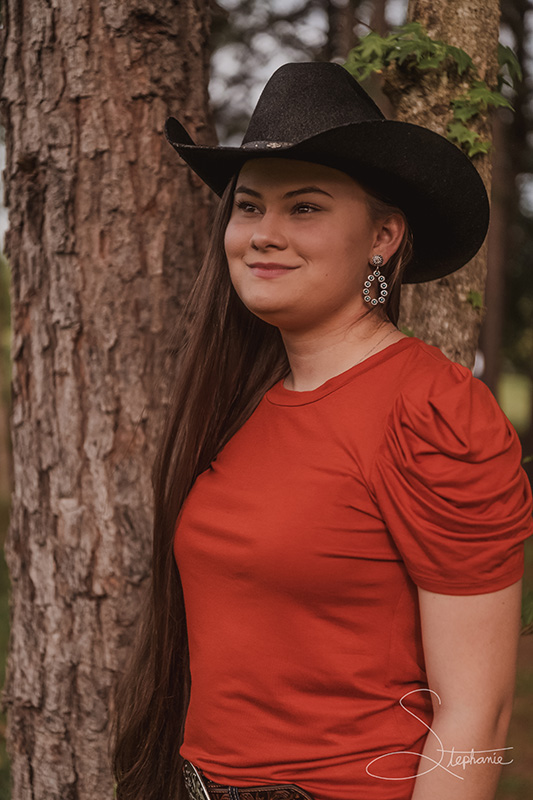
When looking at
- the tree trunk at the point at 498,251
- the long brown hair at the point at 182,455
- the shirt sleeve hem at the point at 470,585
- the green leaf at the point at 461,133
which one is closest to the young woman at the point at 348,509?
the shirt sleeve hem at the point at 470,585

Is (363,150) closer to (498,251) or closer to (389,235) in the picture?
(389,235)

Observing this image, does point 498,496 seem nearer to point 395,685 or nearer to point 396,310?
point 395,685

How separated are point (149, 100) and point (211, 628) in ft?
6.21

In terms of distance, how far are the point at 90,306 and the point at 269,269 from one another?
1.17 metres

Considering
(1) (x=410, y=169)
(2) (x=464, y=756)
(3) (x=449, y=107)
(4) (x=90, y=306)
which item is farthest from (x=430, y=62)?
(2) (x=464, y=756)

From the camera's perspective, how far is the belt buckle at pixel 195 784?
5.89 ft

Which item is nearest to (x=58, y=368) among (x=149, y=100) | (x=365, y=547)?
(x=149, y=100)

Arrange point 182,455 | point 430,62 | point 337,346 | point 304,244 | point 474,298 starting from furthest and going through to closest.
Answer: point 474,298, point 430,62, point 182,455, point 337,346, point 304,244

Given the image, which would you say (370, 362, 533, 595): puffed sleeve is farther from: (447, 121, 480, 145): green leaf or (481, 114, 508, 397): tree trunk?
(481, 114, 508, 397): tree trunk

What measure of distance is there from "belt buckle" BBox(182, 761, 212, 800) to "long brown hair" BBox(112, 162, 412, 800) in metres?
0.39

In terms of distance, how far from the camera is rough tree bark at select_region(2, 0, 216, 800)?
270 centimetres

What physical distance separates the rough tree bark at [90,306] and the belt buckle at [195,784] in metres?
0.89

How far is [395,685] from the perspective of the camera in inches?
65.1

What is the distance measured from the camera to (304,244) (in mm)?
1705
